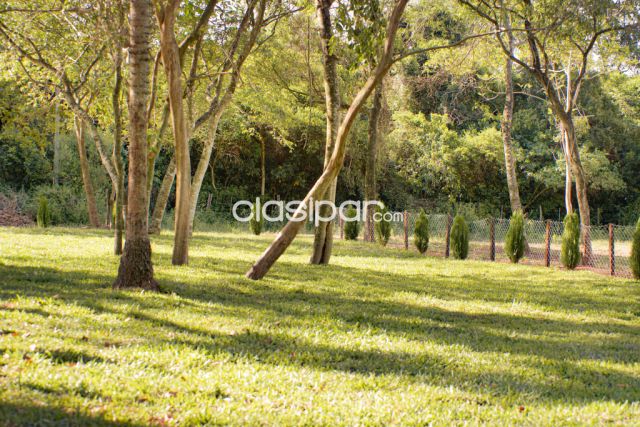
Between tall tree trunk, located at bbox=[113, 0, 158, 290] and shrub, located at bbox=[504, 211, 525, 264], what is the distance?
1027 centimetres

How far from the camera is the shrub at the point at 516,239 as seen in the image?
50.2 feet

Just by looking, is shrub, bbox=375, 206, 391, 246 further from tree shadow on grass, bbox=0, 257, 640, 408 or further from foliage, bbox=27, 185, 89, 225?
foliage, bbox=27, 185, 89, 225

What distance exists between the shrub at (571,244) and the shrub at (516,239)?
45.6 inches

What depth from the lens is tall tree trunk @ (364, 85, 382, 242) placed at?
66.1 ft

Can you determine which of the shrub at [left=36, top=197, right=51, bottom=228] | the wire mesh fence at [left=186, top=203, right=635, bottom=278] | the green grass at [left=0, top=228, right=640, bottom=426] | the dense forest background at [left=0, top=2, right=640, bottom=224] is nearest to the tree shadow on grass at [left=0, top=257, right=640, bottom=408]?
the green grass at [left=0, top=228, right=640, bottom=426]

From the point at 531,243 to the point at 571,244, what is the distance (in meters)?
9.23

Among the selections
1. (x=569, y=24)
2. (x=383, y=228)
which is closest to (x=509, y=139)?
(x=383, y=228)

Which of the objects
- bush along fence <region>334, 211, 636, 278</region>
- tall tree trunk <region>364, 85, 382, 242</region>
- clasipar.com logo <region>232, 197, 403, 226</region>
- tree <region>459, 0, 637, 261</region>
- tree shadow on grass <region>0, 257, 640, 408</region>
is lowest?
tree shadow on grass <region>0, 257, 640, 408</region>

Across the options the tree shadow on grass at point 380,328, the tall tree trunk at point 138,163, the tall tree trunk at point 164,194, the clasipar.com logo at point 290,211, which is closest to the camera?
the tree shadow on grass at point 380,328

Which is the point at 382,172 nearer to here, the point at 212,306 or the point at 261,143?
the point at 261,143

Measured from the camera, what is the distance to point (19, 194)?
84.0ft

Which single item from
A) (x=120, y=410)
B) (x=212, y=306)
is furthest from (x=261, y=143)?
(x=120, y=410)

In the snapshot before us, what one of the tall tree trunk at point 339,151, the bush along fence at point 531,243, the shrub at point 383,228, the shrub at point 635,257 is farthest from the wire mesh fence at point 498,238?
the tall tree trunk at point 339,151

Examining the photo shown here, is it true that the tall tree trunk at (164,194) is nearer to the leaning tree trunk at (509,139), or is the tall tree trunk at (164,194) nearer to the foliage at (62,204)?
the foliage at (62,204)
